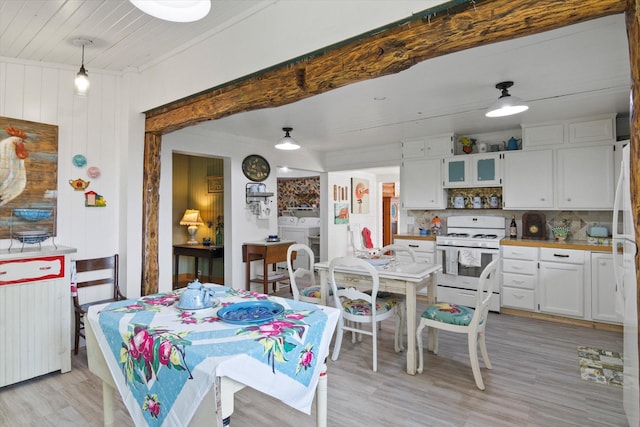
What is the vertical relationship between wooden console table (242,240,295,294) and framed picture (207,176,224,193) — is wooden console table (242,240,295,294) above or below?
below

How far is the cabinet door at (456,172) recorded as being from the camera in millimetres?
4770

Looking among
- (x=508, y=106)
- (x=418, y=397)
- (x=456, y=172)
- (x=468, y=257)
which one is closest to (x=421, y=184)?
(x=456, y=172)

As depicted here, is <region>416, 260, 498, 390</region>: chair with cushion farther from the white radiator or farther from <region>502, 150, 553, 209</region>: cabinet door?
the white radiator

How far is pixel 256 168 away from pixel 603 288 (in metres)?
4.59

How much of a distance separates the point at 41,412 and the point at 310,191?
620cm

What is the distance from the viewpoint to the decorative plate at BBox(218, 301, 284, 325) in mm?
1509

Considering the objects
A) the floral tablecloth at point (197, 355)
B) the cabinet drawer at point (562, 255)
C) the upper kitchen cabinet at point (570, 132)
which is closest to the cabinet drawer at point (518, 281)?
the cabinet drawer at point (562, 255)

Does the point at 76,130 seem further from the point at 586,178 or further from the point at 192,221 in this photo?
the point at 586,178

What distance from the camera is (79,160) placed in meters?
3.12

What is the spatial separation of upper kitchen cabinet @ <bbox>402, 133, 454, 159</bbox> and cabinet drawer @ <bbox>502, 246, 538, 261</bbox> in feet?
5.08

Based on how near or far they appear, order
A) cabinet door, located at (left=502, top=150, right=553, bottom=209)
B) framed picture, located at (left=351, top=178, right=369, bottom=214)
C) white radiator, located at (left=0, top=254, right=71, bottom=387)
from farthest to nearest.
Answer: framed picture, located at (left=351, top=178, right=369, bottom=214) → cabinet door, located at (left=502, top=150, right=553, bottom=209) → white radiator, located at (left=0, top=254, right=71, bottom=387)

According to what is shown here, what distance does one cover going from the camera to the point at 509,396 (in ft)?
7.84

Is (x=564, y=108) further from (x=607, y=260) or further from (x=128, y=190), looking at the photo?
(x=128, y=190)

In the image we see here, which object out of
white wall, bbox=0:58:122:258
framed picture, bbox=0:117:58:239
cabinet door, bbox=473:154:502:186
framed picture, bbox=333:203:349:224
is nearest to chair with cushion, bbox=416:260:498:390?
cabinet door, bbox=473:154:502:186
